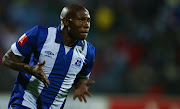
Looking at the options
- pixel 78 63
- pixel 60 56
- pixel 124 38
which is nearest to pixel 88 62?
pixel 78 63

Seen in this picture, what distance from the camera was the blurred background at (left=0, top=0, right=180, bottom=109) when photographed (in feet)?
26.7

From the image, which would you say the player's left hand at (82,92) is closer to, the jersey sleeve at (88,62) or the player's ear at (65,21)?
the jersey sleeve at (88,62)

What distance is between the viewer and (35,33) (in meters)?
3.87

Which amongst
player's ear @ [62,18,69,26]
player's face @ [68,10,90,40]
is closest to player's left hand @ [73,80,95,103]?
player's face @ [68,10,90,40]

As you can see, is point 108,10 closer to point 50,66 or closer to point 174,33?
point 174,33

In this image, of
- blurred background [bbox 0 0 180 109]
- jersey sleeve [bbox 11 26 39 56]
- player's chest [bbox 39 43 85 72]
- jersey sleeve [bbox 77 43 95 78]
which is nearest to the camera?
jersey sleeve [bbox 11 26 39 56]

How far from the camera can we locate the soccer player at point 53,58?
153 inches

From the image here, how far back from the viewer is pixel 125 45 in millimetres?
9078

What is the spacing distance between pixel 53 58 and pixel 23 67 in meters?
0.42

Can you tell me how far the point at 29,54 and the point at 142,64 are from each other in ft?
16.8

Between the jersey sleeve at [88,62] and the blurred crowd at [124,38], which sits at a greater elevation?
the jersey sleeve at [88,62]

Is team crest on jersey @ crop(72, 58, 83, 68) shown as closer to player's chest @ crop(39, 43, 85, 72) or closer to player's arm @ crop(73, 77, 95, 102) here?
player's chest @ crop(39, 43, 85, 72)

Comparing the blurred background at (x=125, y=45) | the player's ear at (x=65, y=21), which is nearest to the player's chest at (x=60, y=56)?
the player's ear at (x=65, y=21)

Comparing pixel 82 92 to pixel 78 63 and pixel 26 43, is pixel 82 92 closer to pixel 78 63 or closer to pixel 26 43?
pixel 78 63
